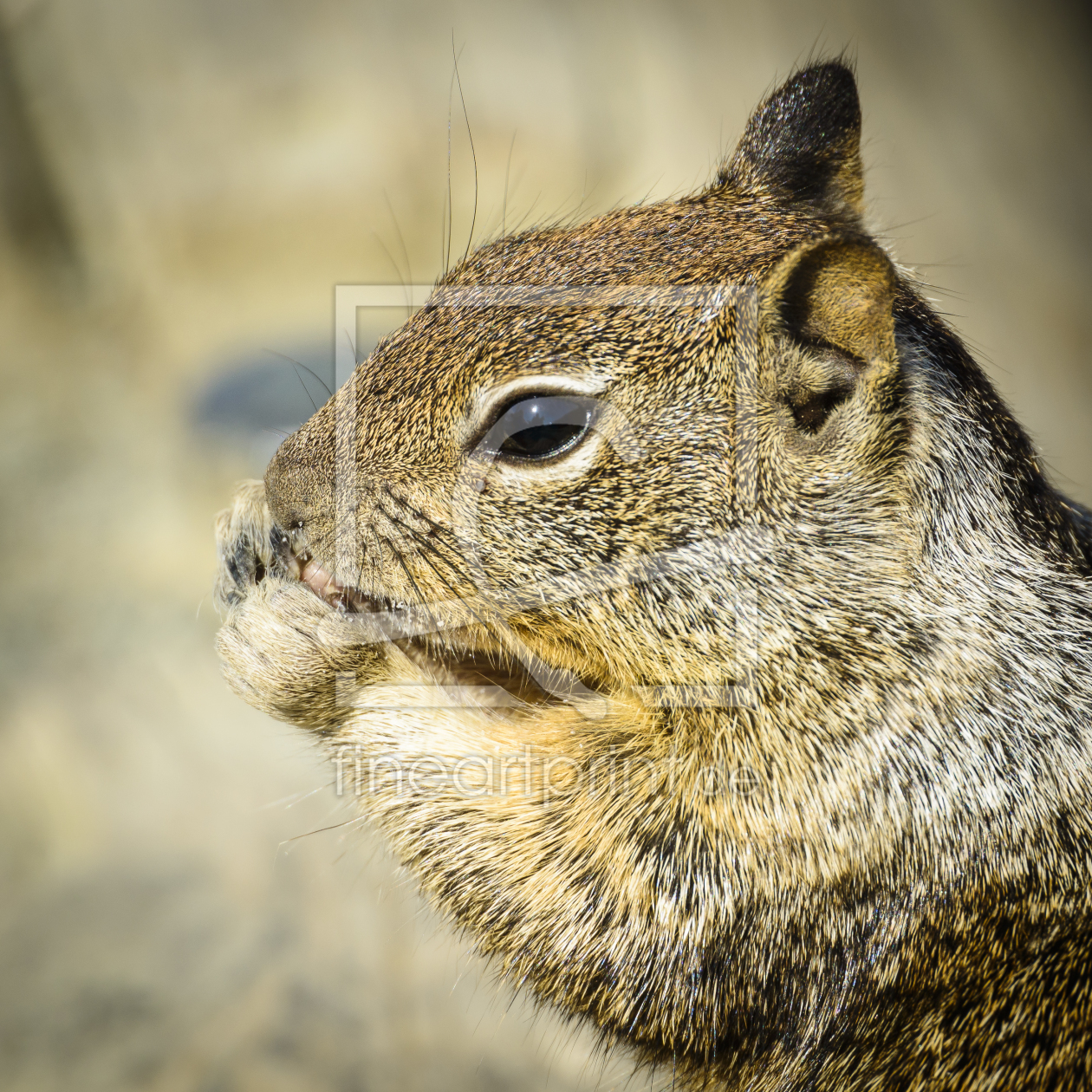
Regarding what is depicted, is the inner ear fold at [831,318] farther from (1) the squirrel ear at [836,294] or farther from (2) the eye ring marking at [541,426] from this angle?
(2) the eye ring marking at [541,426]

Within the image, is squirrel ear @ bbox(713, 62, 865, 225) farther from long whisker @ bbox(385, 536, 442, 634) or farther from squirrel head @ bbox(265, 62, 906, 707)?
long whisker @ bbox(385, 536, 442, 634)

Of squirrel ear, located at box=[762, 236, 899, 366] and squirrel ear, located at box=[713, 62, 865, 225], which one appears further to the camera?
squirrel ear, located at box=[713, 62, 865, 225]

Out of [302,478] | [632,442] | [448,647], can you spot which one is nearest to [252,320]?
[302,478]

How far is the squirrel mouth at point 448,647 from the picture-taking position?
31.7 inches

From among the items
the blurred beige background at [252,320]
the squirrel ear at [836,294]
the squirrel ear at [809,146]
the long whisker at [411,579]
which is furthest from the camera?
the blurred beige background at [252,320]

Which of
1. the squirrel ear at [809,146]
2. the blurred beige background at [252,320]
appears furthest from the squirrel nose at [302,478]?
the blurred beige background at [252,320]

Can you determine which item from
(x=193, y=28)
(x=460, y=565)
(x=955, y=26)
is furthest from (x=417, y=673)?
(x=955, y=26)

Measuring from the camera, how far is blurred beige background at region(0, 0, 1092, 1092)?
157 cm

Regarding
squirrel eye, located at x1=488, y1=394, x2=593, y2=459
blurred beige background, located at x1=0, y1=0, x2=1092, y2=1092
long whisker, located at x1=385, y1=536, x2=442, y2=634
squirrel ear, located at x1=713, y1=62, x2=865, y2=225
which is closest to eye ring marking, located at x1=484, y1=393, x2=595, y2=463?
squirrel eye, located at x1=488, y1=394, x2=593, y2=459

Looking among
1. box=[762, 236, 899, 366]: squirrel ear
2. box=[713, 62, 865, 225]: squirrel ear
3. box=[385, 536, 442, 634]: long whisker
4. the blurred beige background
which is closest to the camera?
box=[762, 236, 899, 366]: squirrel ear

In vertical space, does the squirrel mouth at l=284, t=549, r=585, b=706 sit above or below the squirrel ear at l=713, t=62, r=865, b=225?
below

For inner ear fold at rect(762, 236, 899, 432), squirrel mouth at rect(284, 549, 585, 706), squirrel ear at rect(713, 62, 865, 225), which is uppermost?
squirrel ear at rect(713, 62, 865, 225)

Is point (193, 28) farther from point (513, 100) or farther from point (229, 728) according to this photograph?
point (229, 728)

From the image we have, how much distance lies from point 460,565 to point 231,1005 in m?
1.21
